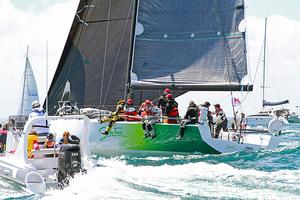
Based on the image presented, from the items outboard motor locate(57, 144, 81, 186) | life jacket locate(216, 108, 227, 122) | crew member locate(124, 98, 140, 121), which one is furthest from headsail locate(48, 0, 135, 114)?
outboard motor locate(57, 144, 81, 186)

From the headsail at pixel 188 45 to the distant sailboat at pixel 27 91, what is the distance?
15655 mm

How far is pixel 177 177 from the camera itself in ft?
48.3

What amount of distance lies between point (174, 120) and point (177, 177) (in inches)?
208

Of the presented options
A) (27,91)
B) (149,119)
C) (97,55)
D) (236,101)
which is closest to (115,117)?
(149,119)

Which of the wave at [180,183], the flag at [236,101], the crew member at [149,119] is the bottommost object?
the wave at [180,183]

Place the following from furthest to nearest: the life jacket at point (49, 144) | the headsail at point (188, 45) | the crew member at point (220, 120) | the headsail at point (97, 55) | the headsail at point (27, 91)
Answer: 1. the headsail at point (27, 91)
2. the headsail at point (97, 55)
3. the headsail at point (188, 45)
4. the crew member at point (220, 120)
5. the life jacket at point (49, 144)

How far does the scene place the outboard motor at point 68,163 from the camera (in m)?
12.6

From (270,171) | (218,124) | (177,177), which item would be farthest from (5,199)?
(218,124)

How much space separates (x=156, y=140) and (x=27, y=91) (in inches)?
791

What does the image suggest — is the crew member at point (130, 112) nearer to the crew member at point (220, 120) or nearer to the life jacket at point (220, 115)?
the crew member at point (220, 120)

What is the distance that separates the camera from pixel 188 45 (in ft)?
74.9

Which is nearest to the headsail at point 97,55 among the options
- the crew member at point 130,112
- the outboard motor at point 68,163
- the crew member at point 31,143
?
the crew member at point 130,112

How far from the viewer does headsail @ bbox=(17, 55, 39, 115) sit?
37.5m

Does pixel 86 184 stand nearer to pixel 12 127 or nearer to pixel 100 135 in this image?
pixel 12 127
